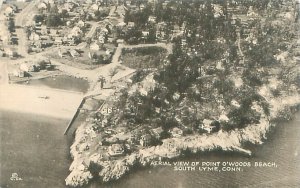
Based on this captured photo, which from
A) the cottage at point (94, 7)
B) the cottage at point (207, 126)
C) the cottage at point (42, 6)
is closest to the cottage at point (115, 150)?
the cottage at point (207, 126)

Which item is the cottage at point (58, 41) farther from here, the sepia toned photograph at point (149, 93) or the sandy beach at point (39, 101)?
the sandy beach at point (39, 101)

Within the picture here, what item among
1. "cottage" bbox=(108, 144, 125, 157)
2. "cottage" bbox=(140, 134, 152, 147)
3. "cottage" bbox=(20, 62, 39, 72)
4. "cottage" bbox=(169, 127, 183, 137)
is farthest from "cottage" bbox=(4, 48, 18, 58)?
"cottage" bbox=(169, 127, 183, 137)

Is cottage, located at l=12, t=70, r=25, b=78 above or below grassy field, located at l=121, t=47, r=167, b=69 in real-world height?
below

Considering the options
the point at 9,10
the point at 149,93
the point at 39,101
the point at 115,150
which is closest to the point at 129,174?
the point at 115,150

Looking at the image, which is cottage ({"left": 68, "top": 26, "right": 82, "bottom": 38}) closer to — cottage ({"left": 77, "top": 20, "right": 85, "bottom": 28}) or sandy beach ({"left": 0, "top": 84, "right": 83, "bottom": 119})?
cottage ({"left": 77, "top": 20, "right": 85, "bottom": 28})

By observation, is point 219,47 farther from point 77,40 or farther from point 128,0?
point 77,40

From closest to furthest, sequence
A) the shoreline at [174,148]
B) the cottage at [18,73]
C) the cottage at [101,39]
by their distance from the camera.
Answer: the shoreline at [174,148], the cottage at [18,73], the cottage at [101,39]

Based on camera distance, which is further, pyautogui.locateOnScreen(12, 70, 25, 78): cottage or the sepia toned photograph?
pyautogui.locateOnScreen(12, 70, 25, 78): cottage
